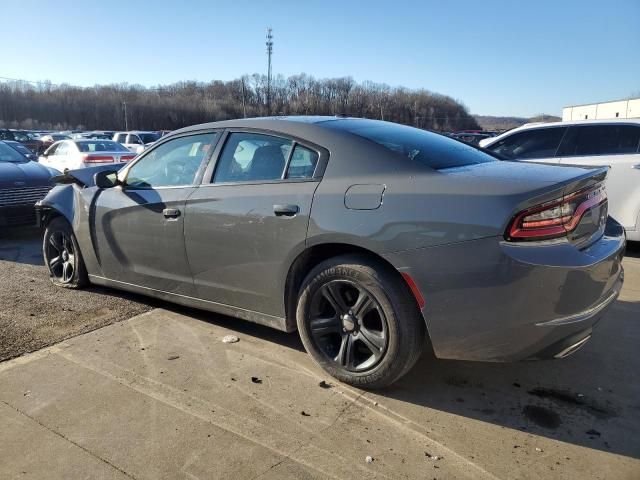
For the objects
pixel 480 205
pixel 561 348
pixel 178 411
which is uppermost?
pixel 480 205

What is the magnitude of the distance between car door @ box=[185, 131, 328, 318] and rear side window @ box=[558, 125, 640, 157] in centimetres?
496

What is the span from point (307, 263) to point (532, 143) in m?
5.23

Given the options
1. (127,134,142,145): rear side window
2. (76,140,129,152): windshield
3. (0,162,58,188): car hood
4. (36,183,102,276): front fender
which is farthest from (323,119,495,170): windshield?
(127,134,142,145): rear side window

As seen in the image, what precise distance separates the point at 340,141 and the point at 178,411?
182 centimetres

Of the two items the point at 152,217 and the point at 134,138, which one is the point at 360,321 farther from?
the point at 134,138

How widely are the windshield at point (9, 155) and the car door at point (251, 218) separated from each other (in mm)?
6039

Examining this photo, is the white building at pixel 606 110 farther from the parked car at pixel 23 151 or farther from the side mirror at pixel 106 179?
the side mirror at pixel 106 179

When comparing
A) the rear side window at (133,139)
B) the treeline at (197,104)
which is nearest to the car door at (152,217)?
the rear side window at (133,139)

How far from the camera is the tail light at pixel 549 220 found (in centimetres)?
245

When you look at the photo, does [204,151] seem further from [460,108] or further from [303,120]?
[460,108]

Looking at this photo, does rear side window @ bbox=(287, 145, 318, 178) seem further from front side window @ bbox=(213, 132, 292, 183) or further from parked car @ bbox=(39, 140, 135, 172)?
parked car @ bbox=(39, 140, 135, 172)

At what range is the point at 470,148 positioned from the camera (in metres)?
3.79

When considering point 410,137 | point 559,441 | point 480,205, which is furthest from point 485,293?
point 410,137

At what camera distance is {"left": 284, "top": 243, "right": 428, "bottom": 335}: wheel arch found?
9.48ft
